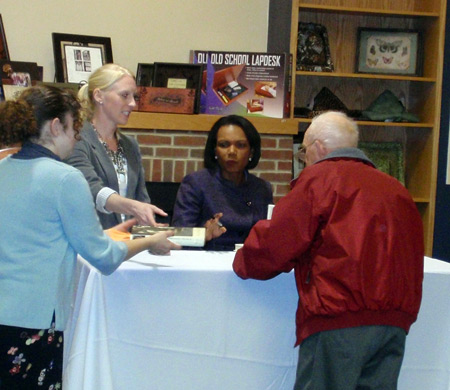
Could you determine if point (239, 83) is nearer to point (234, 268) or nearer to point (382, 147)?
point (382, 147)

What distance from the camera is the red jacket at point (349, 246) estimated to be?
174 centimetres

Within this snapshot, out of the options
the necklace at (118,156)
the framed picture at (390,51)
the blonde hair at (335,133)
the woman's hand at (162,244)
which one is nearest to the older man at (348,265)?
the blonde hair at (335,133)

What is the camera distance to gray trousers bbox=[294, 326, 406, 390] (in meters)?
1.76

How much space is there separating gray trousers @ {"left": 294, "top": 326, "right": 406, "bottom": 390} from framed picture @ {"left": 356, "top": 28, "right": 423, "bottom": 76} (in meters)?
2.66

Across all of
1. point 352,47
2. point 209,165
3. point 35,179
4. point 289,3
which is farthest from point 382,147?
point 35,179

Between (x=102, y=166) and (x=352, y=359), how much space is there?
1.22m

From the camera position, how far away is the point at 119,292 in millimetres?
1988

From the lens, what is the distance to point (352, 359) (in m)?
1.76

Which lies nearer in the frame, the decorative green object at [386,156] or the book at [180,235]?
the book at [180,235]

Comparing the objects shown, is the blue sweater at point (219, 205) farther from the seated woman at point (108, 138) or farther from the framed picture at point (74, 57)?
the framed picture at point (74, 57)

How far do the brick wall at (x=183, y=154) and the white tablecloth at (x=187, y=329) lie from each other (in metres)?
1.66

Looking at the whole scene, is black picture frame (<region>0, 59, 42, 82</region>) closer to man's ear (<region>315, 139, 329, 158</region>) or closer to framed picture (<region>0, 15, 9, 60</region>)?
framed picture (<region>0, 15, 9, 60</region>)

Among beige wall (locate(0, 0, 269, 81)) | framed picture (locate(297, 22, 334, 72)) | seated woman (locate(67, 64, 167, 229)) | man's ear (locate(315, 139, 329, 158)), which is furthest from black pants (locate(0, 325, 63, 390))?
framed picture (locate(297, 22, 334, 72))

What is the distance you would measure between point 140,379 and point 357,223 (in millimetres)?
799
